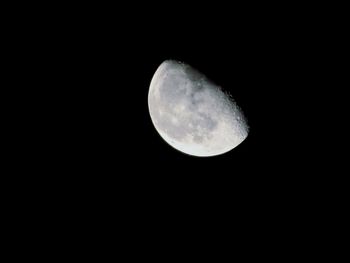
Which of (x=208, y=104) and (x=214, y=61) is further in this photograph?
(x=208, y=104)

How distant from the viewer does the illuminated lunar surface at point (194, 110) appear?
248 cm

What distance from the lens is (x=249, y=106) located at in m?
2.54

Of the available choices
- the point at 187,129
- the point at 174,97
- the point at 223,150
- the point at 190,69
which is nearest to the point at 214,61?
the point at 190,69

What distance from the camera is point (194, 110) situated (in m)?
2.49

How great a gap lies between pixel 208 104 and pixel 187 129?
0.29 metres

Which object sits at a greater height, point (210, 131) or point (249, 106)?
point (249, 106)

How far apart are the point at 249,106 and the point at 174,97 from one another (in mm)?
627

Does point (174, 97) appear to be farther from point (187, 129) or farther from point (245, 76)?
point (245, 76)

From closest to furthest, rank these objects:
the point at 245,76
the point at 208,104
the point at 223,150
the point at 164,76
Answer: the point at 245,76, the point at 208,104, the point at 164,76, the point at 223,150

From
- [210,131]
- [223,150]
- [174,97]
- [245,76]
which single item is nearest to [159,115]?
[174,97]

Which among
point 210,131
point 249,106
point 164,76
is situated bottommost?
point 210,131

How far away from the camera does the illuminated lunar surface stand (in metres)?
2.48

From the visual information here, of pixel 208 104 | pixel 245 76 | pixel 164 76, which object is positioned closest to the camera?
pixel 245 76

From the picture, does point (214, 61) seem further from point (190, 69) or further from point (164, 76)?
point (164, 76)
